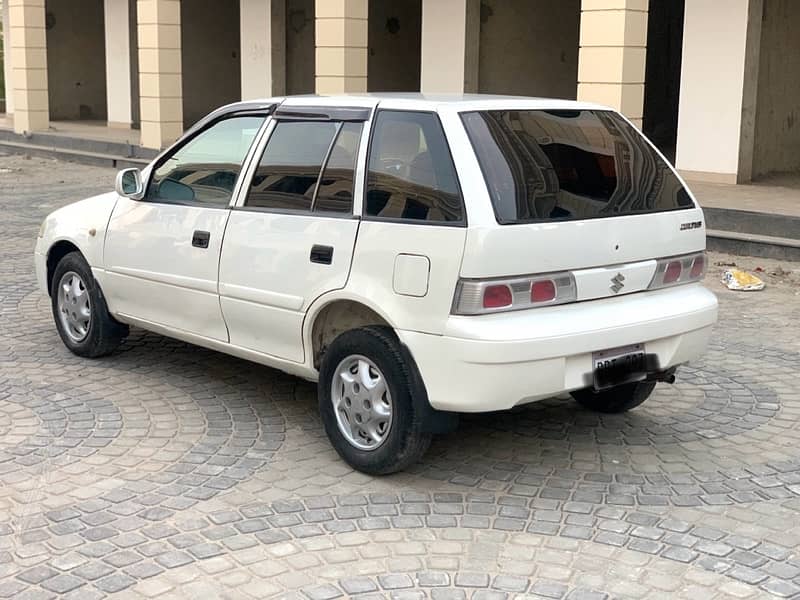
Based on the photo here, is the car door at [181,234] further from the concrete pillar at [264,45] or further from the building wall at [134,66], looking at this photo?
the building wall at [134,66]

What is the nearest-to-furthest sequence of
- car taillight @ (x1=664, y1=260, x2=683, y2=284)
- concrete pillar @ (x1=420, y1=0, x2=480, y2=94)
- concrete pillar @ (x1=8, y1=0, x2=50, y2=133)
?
car taillight @ (x1=664, y1=260, x2=683, y2=284) → concrete pillar @ (x1=420, y1=0, x2=480, y2=94) → concrete pillar @ (x1=8, y1=0, x2=50, y2=133)

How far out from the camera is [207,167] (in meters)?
6.11

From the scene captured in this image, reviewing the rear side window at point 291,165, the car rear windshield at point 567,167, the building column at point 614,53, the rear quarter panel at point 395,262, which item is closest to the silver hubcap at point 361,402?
the rear quarter panel at point 395,262

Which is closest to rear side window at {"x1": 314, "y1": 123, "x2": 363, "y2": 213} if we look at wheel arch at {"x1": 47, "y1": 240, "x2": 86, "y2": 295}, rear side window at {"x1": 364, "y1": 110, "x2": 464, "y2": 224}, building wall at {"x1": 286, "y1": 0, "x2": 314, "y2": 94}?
rear side window at {"x1": 364, "y1": 110, "x2": 464, "y2": 224}

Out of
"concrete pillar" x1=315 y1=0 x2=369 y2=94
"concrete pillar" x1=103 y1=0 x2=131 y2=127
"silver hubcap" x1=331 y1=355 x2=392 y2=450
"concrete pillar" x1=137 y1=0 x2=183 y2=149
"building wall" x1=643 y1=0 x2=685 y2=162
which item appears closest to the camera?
"silver hubcap" x1=331 y1=355 x2=392 y2=450

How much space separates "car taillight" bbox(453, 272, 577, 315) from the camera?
4613 millimetres

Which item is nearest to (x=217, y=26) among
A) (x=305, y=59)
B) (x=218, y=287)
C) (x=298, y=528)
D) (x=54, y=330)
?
(x=305, y=59)

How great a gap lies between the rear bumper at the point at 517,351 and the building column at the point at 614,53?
8.25 metres

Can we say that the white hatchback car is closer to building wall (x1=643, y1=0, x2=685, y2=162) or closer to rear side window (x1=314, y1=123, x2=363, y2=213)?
rear side window (x1=314, y1=123, x2=363, y2=213)

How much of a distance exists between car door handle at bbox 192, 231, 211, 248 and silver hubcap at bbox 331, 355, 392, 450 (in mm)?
1206

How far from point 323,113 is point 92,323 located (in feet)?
7.63

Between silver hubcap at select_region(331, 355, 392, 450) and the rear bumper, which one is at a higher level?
the rear bumper

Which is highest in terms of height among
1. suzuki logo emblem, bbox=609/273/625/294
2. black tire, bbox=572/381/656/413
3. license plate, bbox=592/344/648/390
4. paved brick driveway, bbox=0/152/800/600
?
suzuki logo emblem, bbox=609/273/625/294

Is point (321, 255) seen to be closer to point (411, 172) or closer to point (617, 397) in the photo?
point (411, 172)
